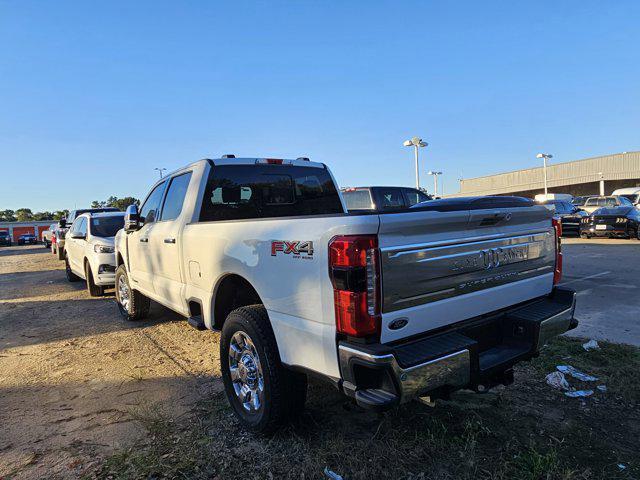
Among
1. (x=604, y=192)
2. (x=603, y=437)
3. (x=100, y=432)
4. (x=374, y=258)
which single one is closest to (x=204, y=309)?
(x=100, y=432)

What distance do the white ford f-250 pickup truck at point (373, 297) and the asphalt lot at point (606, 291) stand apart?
2.27 metres

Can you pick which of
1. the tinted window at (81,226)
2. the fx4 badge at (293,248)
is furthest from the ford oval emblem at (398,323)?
the tinted window at (81,226)

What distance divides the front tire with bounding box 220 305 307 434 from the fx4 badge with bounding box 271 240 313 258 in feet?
1.82

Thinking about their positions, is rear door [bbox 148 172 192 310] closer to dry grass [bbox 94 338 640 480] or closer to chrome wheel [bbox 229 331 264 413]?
chrome wheel [bbox 229 331 264 413]

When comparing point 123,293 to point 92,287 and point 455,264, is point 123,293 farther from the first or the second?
point 455,264

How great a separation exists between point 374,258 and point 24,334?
626 centimetres

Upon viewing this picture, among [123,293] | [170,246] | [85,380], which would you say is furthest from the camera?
[123,293]

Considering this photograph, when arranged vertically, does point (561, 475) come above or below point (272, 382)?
below

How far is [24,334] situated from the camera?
6316mm

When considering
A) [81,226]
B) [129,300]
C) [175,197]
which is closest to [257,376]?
[175,197]

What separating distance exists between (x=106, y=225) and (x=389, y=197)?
7580 mm

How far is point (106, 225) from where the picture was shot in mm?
9516

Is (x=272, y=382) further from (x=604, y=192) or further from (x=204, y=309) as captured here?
(x=604, y=192)

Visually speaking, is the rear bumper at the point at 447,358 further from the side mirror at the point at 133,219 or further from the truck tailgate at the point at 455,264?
the side mirror at the point at 133,219
